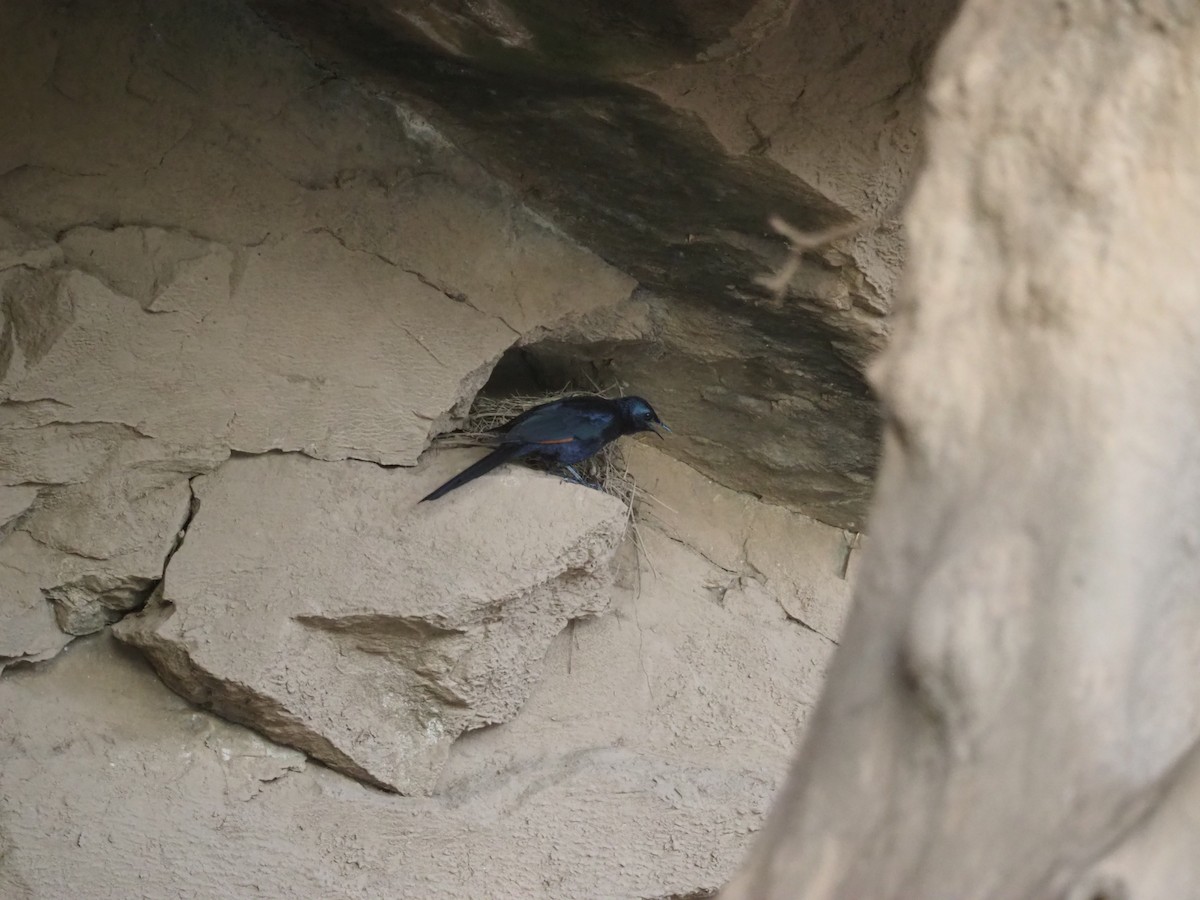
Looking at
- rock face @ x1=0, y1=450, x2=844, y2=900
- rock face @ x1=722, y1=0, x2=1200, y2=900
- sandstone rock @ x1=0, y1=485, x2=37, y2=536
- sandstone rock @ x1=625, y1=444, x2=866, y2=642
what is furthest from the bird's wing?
rock face @ x1=722, y1=0, x2=1200, y2=900

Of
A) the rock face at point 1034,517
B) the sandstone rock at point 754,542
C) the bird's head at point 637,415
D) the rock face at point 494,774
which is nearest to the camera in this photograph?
the rock face at point 1034,517

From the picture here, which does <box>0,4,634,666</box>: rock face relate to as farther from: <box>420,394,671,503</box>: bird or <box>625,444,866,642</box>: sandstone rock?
<box>625,444,866,642</box>: sandstone rock

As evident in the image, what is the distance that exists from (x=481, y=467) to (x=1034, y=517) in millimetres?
1699

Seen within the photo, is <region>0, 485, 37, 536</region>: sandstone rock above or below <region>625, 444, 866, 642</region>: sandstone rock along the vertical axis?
above

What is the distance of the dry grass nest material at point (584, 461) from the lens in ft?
8.83

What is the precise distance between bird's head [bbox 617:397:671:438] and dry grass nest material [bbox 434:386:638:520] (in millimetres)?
145

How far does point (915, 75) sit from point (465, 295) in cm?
89

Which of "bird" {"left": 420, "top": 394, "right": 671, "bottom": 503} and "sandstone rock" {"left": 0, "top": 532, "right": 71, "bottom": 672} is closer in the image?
"sandstone rock" {"left": 0, "top": 532, "right": 71, "bottom": 672}

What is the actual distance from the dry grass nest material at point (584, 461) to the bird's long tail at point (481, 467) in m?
0.13

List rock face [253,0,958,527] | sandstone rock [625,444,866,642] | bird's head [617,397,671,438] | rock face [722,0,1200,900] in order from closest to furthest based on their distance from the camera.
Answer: rock face [722,0,1200,900] → rock face [253,0,958,527] → bird's head [617,397,671,438] → sandstone rock [625,444,866,642]

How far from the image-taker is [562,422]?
256 cm

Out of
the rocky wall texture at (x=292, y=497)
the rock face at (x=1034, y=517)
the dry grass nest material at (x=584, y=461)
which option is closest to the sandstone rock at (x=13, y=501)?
the rocky wall texture at (x=292, y=497)

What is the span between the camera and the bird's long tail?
235cm

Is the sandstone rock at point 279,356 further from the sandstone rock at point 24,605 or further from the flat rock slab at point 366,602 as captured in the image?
the sandstone rock at point 24,605
